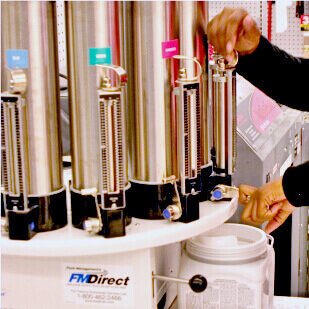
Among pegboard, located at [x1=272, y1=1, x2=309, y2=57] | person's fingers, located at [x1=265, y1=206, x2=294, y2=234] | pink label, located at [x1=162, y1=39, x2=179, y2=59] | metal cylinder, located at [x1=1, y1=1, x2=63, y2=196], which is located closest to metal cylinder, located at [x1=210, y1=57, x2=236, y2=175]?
pink label, located at [x1=162, y1=39, x2=179, y2=59]

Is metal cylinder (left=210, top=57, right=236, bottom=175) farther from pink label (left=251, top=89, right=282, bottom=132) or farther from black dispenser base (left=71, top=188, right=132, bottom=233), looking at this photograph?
pink label (left=251, top=89, right=282, bottom=132)

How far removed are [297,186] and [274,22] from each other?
79.7 inches

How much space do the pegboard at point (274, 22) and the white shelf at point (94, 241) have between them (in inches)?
89.3

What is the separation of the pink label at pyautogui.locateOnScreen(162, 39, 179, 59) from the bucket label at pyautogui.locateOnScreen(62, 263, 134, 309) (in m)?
0.41

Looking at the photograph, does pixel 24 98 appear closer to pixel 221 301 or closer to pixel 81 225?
pixel 81 225

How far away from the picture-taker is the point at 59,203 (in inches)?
47.2

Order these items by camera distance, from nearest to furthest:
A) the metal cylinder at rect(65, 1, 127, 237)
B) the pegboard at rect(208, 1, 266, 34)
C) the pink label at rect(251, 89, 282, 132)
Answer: the metal cylinder at rect(65, 1, 127, 237) → the pink label at rect(251, 89, 282, 132) → the pegboard at rect(208, 1, 266, 34)

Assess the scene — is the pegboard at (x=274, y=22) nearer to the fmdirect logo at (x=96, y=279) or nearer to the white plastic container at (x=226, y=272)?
the white plastic container at (x=226, y=272)

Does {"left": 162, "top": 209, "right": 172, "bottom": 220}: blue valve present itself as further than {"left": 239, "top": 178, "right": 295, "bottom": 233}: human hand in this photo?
No

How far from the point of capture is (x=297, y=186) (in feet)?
4.94

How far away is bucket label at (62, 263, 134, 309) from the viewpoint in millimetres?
1197

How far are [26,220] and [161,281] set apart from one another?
343mm

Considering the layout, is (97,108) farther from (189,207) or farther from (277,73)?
(277,73)

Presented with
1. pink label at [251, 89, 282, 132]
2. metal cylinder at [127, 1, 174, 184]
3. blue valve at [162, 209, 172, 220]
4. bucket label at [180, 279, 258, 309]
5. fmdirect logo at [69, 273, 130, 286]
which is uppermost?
metal cylinder at [127, 1, 174, 184]
